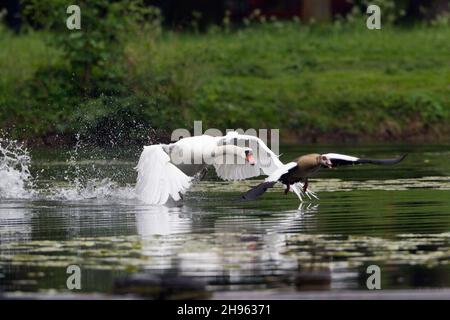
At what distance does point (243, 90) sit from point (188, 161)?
11745 millimetres

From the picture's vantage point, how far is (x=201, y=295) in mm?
11938

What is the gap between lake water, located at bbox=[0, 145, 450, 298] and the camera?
1246 cm

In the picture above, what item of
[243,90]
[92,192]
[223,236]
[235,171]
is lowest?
[92,192]

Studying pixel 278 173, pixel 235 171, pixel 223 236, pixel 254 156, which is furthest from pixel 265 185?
pixel 235 171

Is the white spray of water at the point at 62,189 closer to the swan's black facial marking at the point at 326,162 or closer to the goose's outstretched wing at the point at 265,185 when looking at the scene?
the goose's outstretched wing at the point at 265,185

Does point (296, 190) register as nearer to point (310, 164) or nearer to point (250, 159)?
point (250, 159)

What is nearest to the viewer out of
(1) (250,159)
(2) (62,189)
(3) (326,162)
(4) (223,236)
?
(4) (223,236)

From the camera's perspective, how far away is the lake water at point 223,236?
1246 centimetres

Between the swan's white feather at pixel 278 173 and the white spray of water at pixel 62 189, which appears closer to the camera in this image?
the swan's white feather at pixel 278 173

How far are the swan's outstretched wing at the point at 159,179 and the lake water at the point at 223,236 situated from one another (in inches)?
8.6

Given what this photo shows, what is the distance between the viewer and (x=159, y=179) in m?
17.8

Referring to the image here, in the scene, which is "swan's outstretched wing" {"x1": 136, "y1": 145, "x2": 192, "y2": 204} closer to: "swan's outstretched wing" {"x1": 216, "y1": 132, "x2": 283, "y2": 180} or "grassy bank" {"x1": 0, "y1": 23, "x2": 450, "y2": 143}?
"swan's outstretched wing" {"x1": 216, "y1": 132, "x2": 283, "y2": 180}

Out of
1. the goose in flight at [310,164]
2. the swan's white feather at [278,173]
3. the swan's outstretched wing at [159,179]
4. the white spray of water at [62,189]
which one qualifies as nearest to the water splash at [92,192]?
the white spray of water at [62,189]
